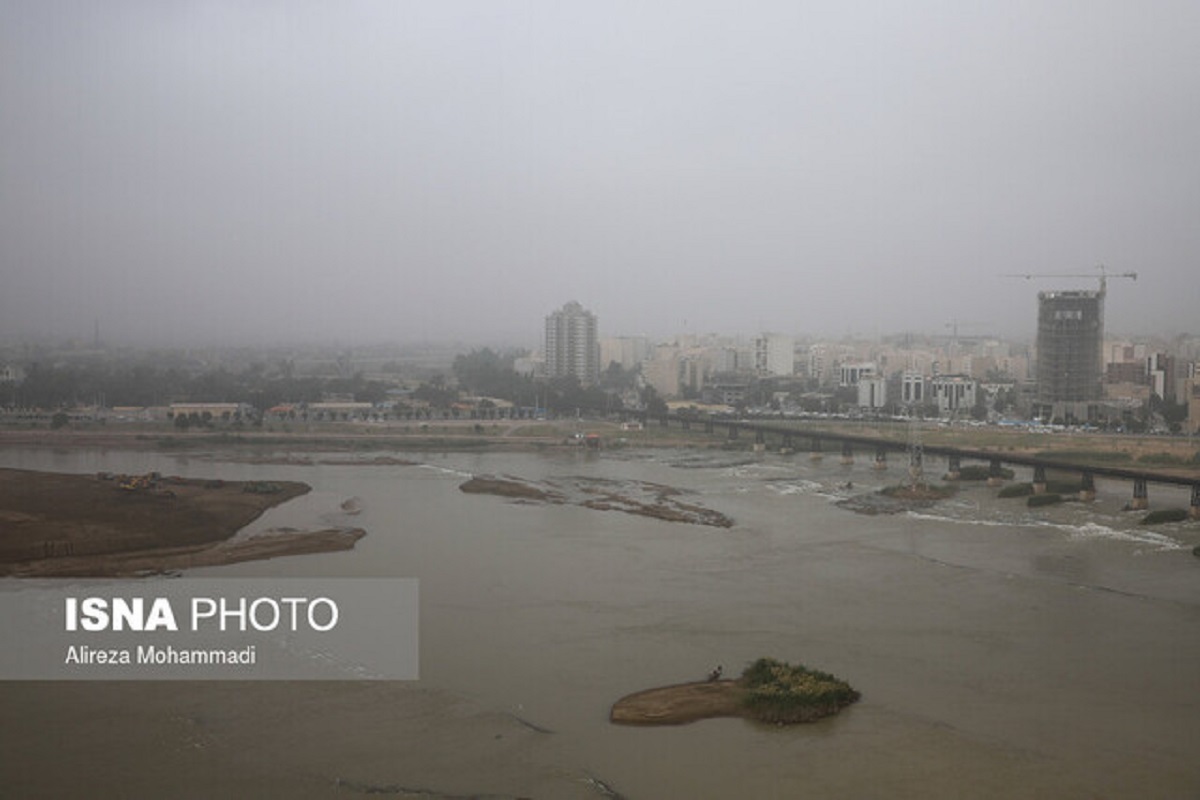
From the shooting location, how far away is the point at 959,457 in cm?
1131

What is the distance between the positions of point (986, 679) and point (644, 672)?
1.41 m

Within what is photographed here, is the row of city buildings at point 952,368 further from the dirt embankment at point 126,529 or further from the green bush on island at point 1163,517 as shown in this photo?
the dirt embankment at point 126,529

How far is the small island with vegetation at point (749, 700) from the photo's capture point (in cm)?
379

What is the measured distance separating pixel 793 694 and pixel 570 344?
2548 cm

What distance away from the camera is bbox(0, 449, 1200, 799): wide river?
10.8ft

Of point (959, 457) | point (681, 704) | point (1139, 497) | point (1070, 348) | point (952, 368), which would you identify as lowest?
point (681, 704)

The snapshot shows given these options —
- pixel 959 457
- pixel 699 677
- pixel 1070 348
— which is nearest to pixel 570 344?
pixel 1070 348

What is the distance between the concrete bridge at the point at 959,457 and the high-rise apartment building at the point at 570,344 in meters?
9.62

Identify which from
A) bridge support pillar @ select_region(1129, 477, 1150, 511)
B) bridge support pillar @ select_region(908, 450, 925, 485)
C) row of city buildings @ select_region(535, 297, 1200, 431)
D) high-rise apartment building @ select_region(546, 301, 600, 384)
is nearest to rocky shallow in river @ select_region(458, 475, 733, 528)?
bridge support pillar @ select_region(908, 450, 925, 485)

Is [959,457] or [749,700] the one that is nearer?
[749,700]

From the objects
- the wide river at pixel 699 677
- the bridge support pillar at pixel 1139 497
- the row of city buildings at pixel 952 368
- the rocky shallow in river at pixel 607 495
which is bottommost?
the wide river at pixel 699 677

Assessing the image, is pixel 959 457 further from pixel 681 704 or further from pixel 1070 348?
pixel 1070 348

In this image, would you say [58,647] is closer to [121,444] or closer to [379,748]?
[379,748]

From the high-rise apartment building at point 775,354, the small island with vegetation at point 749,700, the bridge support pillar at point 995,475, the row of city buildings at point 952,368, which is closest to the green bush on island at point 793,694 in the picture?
the small island with vegetation at point 749,700
